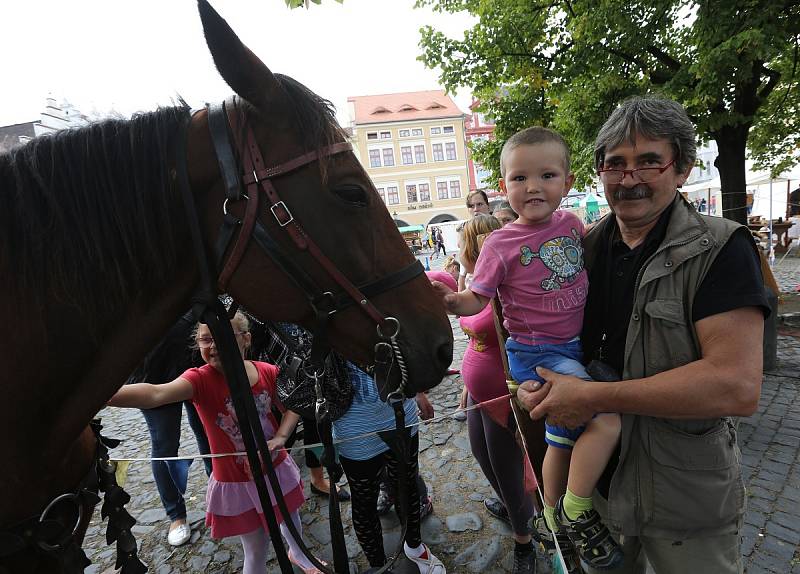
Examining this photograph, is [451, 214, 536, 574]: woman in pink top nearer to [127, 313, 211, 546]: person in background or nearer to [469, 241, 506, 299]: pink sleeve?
[469, 241, 506, 299]: pink sleeve

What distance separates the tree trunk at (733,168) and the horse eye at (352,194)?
7.88 meters

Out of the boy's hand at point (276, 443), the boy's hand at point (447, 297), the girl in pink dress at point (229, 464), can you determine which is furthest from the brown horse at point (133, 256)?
the boy's hand at point (276, 443)

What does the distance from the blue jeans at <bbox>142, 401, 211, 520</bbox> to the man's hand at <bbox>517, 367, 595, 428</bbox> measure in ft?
8.56

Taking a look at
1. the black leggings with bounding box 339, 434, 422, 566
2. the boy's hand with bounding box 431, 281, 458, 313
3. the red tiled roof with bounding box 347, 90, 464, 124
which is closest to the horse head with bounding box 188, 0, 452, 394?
the boy's hand with bounding box 431, 281, 458, 313

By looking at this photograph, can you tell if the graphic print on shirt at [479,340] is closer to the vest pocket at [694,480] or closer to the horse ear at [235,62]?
the vest pocket at [694,480]

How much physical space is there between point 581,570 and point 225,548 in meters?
2.49

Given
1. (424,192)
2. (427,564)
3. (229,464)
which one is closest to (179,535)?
(229,464)

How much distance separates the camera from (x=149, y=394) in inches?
86.2

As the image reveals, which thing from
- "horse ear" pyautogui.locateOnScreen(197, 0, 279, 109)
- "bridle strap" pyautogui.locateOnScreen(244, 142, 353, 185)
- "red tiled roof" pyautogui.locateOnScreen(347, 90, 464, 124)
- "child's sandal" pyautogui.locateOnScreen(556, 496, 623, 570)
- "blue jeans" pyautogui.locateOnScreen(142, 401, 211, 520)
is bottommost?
"blue jeans" pyautogui.locateOnScreen(142, 401, 211, 520)

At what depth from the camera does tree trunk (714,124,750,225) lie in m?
6.95

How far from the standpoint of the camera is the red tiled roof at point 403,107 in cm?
4659

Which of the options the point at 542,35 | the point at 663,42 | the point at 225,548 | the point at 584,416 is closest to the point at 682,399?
the point at 584,416

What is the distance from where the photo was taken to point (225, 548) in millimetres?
3023

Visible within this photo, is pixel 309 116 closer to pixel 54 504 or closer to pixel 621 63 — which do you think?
pixel 54 504
